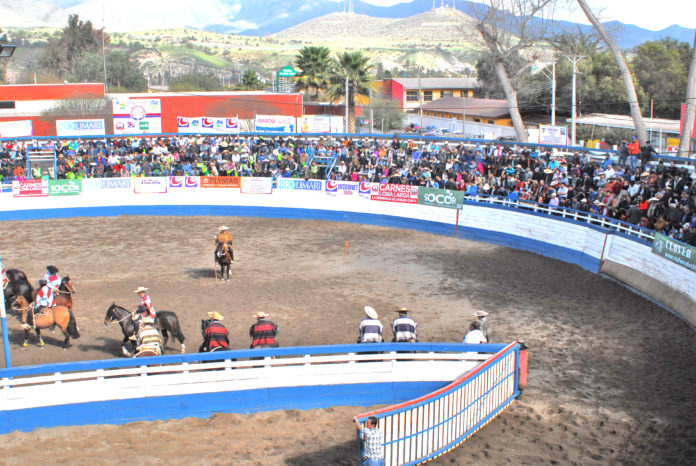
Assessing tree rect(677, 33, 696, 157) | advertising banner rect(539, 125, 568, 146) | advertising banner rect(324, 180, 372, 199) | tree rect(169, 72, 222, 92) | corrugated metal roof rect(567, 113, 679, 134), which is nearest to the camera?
tree rect(677, 33, 696, 157)

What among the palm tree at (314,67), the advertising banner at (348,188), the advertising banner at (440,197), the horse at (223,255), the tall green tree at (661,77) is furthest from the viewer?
the tall green tree at (661,77)

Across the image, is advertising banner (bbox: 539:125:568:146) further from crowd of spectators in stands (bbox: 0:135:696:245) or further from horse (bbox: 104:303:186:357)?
horse (bbox: 104:303:186:357)

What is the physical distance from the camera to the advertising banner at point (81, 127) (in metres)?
38.4

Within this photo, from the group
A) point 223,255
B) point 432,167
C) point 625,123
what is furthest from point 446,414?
point 625,123

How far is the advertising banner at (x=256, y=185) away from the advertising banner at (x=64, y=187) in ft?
24.6

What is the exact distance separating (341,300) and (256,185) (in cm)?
1416

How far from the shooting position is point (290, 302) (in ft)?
60.6

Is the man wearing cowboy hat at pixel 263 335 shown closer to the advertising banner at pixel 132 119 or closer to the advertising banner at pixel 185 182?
the advertising banner at pixel 185 182

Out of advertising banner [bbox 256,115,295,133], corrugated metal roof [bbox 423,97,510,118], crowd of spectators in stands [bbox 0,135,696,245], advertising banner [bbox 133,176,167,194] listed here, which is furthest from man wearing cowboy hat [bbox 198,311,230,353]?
corrugated metal roof [bbox 423,97,510,118]

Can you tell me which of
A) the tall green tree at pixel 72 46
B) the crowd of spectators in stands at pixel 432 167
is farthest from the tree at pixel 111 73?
the crowd of spectators in stands at pixel 432 167

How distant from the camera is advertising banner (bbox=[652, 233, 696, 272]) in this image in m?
17.0

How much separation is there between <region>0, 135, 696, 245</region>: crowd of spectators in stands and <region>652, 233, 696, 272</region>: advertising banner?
0.61 m

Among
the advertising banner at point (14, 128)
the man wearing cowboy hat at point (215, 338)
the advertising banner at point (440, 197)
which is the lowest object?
the man wearing cowboy hat at point (215, 338)

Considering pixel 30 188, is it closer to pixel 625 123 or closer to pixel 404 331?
pixel 404 331
